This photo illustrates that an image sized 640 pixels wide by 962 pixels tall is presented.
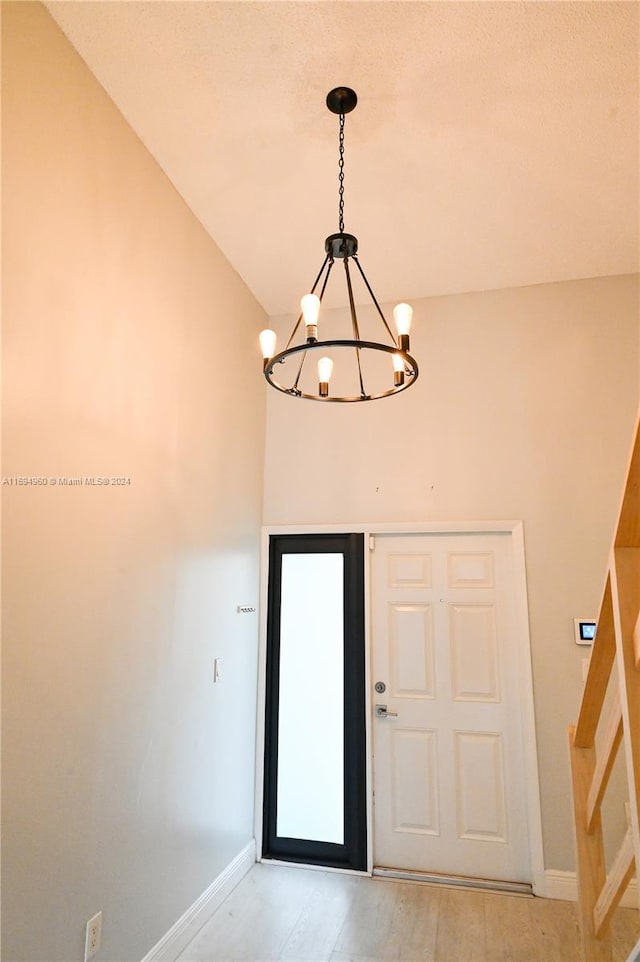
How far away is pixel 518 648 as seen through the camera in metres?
3.24

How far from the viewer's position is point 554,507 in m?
3.35

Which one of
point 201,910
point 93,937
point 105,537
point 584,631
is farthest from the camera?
point 584,631

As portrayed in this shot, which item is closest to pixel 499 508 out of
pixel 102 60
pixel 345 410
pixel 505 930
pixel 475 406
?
pixel 475 406

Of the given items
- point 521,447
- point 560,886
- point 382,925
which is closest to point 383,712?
point 382,925

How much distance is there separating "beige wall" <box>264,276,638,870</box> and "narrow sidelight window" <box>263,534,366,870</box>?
303mm

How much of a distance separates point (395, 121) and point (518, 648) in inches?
110

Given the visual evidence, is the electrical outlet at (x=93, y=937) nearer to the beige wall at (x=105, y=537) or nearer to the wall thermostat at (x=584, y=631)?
the beige wall at (x=105, y=537)

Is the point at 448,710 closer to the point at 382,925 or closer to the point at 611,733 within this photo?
the point at 382,925

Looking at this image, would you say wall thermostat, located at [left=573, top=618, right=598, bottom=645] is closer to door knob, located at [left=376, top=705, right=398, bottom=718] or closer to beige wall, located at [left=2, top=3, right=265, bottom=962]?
door knob, located at [left=376, top=705, right=398, bottom=718]

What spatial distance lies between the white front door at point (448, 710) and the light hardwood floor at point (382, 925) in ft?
0.74

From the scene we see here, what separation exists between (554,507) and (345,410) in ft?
4.79

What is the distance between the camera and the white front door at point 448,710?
123 inches

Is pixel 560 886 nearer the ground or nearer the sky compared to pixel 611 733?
nearer the ground

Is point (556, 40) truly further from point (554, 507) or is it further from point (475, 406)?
point (554, 507)
